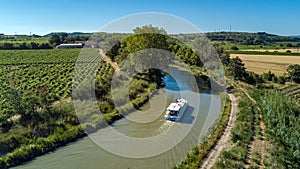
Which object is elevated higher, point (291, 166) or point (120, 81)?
point (120, 81)

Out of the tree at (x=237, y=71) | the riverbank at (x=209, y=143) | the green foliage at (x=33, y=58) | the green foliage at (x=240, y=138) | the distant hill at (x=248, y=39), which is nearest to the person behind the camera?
the green foliage at (x=240, y=138)

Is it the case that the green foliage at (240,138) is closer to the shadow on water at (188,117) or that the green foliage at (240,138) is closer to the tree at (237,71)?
the shadow on water at (188,117)

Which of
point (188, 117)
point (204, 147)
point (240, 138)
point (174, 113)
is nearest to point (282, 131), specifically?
point (240, 138)

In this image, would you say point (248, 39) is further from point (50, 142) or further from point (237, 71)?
point (50, 142)

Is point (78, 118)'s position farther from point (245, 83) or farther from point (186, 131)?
point (245, 83)

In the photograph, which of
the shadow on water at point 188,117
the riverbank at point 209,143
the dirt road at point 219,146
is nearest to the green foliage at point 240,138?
the dirt road at point 219,146

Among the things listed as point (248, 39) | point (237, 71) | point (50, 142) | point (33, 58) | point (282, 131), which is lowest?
point (50, 142)

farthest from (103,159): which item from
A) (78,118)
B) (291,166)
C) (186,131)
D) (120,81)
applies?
(120,81)
